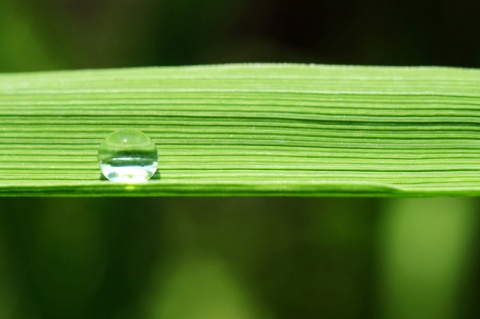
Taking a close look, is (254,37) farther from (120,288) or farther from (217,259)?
(120,288)

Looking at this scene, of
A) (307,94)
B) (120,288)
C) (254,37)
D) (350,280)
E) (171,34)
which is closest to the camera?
(307,94)

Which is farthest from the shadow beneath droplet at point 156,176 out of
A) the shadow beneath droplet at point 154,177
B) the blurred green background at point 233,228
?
the blurred green background at point 233,228

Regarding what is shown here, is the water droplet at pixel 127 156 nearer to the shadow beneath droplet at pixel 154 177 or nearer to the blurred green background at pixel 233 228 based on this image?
the shadow beneath droplet at pixel 154 177

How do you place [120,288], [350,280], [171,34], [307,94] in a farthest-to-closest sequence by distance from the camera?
[171,34] < [350,280] < [120,288] < [307,94]

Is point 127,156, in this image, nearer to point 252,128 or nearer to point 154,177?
point 154,177

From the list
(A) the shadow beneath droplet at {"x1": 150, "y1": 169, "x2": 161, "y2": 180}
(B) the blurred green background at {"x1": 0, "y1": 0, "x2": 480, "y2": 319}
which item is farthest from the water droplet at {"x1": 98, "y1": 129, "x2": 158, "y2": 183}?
(B) the blurred green background at {"x1": 0, "y1": 0, "x2": 480, "y2": 319}

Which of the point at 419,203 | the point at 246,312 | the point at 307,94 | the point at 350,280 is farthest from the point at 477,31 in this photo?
the point at 307,94

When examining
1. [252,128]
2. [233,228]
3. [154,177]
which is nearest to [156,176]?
[154,177]
